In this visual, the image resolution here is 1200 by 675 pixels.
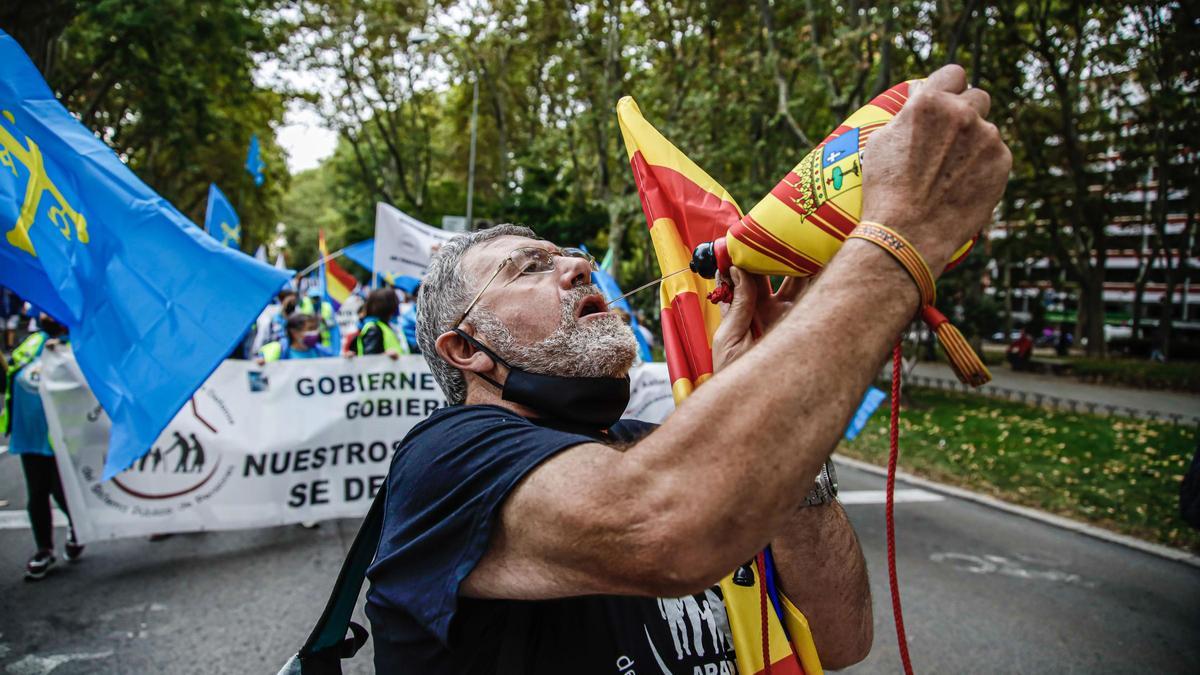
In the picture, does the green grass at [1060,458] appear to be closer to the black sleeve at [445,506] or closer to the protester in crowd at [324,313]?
the black sleeve at [445,506]

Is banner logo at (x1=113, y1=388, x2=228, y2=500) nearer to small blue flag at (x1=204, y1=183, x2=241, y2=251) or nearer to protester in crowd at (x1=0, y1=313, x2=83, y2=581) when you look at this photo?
protester in crowd at (x1=0, y1=313, x2=83, y2=581)

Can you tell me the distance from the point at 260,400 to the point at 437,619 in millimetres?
5037

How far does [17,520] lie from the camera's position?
5.92 m

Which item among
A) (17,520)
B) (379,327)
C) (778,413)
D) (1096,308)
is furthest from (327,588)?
(1096,308)

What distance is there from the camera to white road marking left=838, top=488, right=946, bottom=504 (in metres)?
7.22

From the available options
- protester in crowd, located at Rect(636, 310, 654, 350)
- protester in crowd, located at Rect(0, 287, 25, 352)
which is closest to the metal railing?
protester in crowd, located at Rect(636, 310, 654, 350)

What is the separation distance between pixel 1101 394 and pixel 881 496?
11.5 m

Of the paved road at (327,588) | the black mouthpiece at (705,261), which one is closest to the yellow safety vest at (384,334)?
the paved road at (327,588)

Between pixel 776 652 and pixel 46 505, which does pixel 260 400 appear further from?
pixel 776 652

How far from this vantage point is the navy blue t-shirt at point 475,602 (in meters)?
1.06

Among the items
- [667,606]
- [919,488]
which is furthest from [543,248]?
[919,488]

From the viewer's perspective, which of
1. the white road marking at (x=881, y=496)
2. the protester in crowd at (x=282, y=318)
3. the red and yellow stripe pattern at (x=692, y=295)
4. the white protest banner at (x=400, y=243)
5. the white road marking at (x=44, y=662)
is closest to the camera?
the red and yellow stripe pattern at (x=692, y=295)

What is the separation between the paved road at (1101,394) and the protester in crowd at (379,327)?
8.41 m

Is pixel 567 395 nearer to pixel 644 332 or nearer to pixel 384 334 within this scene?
pixel 384 334
